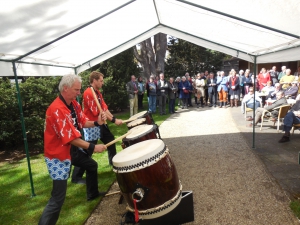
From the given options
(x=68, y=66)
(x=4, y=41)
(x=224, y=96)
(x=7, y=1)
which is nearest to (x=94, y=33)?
(x=68, y=66)

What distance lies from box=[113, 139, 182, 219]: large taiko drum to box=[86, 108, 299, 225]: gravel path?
0.86 meters

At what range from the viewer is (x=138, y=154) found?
7.43ft

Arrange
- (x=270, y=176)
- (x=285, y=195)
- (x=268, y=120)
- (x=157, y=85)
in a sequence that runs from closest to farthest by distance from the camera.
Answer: (x=285, y=195)
(x=270, y=176)
(x=268, y=120)
(x=157, y=85)

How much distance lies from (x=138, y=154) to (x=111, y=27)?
10.5 feet

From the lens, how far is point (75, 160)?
3.04 metres

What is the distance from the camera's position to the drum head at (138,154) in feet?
7.20

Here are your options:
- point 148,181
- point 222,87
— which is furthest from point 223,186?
point 222,87

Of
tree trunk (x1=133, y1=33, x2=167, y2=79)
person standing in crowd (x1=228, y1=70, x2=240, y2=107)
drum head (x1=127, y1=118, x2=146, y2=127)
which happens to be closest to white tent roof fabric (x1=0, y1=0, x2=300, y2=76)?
drum head (x1=127, y1=118, x2=146, y2=127)

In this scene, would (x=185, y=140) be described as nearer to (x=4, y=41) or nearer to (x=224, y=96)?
(x=4, y=41)

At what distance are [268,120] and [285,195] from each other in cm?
559

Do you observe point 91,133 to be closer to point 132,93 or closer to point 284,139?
point 284,139

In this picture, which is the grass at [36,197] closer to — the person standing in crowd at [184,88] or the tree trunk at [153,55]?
the person standing in crowd at [184,88]

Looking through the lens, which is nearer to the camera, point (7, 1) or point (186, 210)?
point (7, 1)

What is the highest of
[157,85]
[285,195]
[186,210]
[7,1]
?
[7,1]
